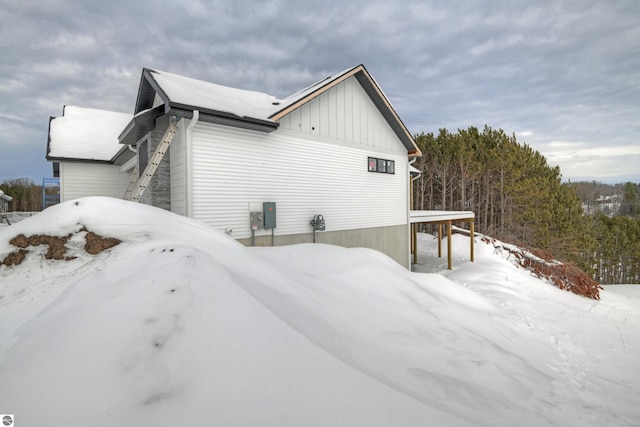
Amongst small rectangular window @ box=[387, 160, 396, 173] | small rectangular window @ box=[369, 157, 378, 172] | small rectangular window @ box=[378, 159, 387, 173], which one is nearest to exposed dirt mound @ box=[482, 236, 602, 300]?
small rectangular window @ box=[387, 160, 396, 173]

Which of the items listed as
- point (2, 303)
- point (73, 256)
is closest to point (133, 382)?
point (2, 303)

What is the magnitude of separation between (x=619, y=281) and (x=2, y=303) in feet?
152

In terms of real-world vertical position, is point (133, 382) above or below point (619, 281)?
above

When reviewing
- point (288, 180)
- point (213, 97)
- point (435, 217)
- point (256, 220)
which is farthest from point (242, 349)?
point (435, 217)

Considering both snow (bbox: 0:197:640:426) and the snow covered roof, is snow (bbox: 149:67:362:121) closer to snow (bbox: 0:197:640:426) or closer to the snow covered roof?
snow (bbox: 0:197:640:426)

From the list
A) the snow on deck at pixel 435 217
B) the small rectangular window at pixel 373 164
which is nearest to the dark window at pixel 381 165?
the small rectangular window at pixel 373 164

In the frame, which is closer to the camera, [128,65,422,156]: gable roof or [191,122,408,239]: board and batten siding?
[128,65,422,156]: gable roof

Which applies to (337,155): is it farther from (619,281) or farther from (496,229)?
(619,281)

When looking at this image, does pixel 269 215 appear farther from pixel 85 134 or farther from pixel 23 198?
pixel 23 198

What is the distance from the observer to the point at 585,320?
8.01 meters

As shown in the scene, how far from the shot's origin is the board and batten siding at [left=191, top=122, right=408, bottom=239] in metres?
7.66

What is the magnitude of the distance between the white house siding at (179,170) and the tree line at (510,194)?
23111 mm

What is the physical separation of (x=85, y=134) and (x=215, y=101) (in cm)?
944

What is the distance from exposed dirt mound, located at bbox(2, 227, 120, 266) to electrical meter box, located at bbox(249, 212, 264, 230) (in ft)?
14.7
